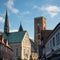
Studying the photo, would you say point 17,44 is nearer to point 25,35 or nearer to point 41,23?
point 25,35

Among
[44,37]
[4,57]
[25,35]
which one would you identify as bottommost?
[4,57]

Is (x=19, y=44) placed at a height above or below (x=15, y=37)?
below

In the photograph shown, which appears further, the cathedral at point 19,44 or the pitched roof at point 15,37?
the pitched roof at point 15,37

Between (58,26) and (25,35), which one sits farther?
(25,35)

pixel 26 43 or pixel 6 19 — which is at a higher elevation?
pixel 6 19

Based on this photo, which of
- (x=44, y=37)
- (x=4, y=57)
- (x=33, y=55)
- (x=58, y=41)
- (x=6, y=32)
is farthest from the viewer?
(x=6, y=32)

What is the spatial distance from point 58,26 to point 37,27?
129469 millimetres

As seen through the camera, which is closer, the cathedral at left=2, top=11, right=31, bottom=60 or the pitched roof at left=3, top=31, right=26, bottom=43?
the cathedral at left=2, top=11, right=31, bottom=60

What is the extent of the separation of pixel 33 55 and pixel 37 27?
38494 mm

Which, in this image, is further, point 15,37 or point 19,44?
point 15,37

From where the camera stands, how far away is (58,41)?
2767cm

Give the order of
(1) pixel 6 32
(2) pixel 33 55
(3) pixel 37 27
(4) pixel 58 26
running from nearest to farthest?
(4) pixel 58 26, (2) pixel 33 55, (1) pixel 6 32, (3) pixel 37 27

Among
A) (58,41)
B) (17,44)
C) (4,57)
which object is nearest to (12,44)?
(17,44)

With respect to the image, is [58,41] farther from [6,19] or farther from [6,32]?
[6,19]
